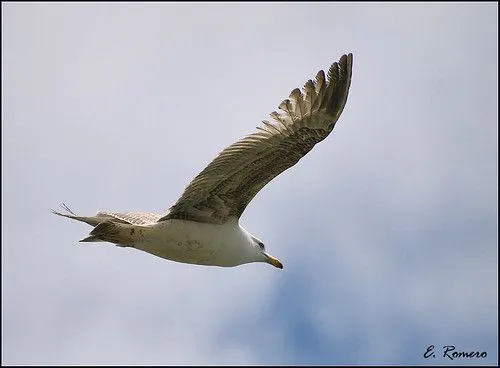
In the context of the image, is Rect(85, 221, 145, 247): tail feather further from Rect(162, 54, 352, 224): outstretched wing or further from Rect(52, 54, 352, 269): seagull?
Rect(162, 54, 352, 224): outstretched wing

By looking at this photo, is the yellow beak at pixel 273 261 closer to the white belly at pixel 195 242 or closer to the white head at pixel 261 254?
the white head at pixel 261 254

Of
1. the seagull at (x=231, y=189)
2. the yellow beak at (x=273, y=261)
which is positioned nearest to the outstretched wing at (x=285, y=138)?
the seagull at (x=231, y=189)

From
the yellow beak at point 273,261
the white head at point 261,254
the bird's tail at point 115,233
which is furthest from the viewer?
the yellow beak at point 273,261

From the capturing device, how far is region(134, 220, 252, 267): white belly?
18.1 m

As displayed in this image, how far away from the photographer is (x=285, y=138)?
17734 mm

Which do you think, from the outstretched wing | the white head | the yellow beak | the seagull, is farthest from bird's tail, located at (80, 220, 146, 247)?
the yellow beak

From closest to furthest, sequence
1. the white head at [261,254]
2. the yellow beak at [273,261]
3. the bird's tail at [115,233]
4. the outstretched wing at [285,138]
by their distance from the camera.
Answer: the outstretched wing at [285,138]
the bird's tail at [115,233]
the white head at [261,254]
the yellow beak at [273,261]

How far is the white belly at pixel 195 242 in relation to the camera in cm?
1814

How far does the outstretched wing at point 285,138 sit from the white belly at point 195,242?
553mm

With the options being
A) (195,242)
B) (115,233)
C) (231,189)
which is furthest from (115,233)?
(231,189)

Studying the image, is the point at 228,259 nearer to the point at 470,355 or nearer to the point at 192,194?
the point at 192,194

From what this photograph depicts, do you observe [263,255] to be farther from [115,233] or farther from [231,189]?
[115,233]

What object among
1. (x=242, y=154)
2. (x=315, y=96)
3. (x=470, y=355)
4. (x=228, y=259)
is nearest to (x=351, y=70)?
(x=315, y=96)

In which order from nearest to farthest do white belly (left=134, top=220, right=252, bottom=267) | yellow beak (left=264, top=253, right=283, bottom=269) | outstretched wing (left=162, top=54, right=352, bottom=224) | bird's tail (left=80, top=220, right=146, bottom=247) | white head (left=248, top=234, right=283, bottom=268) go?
outstretched wing (left=162, top=54, right=352, bottom=224), bird's tail (left=80, top=220, right=146, bottom=247), white belly (left=134, top=220, right=252, bottom=267), white head (left=248, top=234, right=283, bottom=268), yellow beak (left=264, top=253, right=283, bottom=269)
